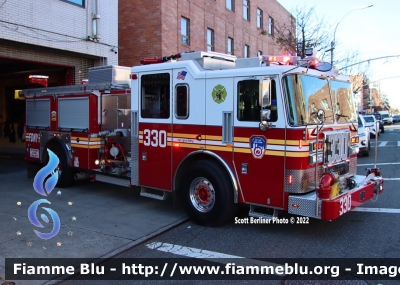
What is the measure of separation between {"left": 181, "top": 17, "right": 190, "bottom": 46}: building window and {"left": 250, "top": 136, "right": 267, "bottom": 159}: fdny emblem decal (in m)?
13.8

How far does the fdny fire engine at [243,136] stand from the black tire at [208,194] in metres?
0.02

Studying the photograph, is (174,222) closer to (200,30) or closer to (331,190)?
(331,190)

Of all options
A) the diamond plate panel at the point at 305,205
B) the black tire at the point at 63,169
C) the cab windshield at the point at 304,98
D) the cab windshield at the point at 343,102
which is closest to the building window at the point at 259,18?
the black tire at the point at 63,169

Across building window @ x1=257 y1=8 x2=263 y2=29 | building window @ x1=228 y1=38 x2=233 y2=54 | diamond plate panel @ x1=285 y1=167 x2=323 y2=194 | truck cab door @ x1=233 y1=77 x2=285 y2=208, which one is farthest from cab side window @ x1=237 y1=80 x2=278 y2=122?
building window @ x1=257 y1=8 x2=263 y2=29

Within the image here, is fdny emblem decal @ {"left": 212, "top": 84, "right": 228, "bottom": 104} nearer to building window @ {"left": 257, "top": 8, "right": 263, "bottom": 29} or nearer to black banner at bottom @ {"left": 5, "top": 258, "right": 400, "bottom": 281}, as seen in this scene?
black banner at bottom @ {"left": 5, "top": 258, "right": 400, "bottom": 281}

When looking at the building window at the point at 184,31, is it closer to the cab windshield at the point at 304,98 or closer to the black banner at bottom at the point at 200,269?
the cab windshield at the point at 304,98

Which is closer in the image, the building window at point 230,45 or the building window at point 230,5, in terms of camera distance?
the building window at point 230,5

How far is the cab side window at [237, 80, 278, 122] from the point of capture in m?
5.65

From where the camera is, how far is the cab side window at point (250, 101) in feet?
18.5

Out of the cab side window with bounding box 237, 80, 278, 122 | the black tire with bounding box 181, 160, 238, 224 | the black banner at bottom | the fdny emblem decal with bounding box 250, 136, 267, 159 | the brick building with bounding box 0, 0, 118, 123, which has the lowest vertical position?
the black banner at bottom

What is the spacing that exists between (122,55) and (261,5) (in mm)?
13817

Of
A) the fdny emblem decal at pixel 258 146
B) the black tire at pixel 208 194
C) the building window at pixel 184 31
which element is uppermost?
the building window at pixel 184 31

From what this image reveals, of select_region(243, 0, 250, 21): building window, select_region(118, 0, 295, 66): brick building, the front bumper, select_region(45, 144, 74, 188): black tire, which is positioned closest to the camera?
the front bumper

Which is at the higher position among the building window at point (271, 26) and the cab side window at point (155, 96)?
the building window at point (271, 26)
